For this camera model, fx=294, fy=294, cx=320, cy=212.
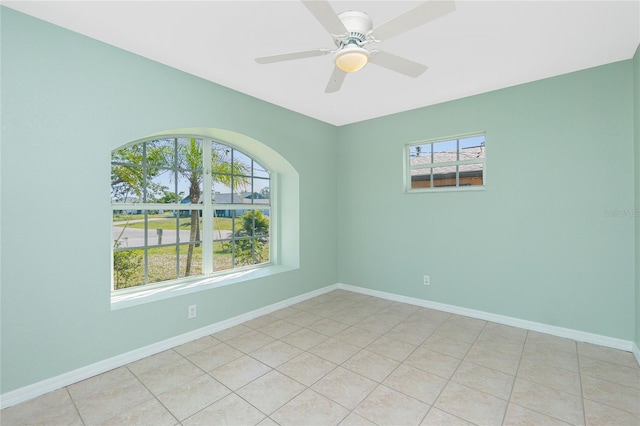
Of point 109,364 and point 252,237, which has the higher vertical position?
point 252,237

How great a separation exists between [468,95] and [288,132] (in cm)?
220

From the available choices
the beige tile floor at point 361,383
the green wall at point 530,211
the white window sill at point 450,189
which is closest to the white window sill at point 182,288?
the beige tile floor at point 361,383

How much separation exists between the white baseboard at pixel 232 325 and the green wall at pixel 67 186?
2.2 inches

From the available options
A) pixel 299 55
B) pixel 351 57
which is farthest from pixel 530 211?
pixel 299 55

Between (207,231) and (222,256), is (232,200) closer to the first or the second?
(207,231)

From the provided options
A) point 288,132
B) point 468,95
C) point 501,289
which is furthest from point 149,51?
point 501,289

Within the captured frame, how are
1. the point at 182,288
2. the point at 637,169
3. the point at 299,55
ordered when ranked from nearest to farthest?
the point at 299,55, the point at 637,169, the point at 182,288

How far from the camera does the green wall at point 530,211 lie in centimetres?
265

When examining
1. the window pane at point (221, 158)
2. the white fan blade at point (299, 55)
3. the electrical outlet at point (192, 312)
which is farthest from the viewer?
the window pane at point (221, 158)

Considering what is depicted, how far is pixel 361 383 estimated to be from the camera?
2.15 metres

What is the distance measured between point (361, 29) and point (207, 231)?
2.63 m

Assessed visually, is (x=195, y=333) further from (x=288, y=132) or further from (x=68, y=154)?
(x=288, y=132)

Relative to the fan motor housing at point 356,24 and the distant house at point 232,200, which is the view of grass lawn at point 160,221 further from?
the fan motor housing at point 356,24

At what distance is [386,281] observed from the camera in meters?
4.13
